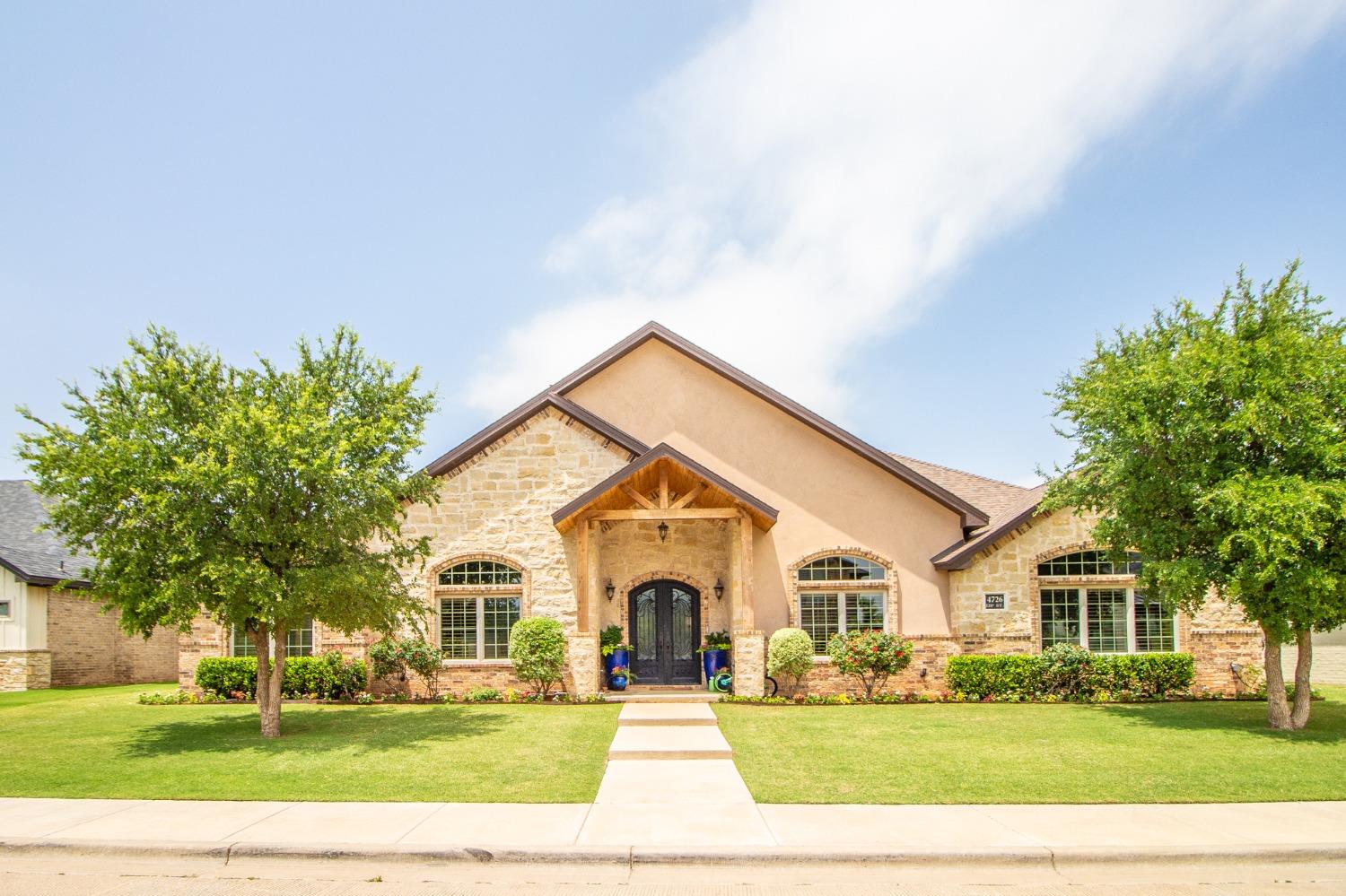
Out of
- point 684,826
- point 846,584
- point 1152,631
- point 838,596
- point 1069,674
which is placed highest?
point 846,584

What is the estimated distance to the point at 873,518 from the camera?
19984 mm

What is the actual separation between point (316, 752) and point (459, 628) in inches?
266

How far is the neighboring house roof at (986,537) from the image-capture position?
1888 cm

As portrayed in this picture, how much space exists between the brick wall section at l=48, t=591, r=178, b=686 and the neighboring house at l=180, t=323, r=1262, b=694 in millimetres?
8617

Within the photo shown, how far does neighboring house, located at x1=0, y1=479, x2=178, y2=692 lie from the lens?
23781 mm

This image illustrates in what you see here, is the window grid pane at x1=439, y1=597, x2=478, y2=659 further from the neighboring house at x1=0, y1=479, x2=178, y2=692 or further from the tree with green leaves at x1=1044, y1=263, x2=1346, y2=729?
the tree with green leaves at x1=1044, y1=263, x2=1346, y2=729

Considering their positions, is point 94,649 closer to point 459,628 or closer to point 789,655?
point 459,628

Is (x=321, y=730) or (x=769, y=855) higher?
(x=769, y=855)

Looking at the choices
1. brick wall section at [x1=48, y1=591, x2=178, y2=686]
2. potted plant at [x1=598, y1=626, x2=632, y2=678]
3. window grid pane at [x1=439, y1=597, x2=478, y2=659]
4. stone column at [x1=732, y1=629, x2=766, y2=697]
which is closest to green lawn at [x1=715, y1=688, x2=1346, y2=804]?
stone column at [x1=732, y1=629, x2=766, y2=697]

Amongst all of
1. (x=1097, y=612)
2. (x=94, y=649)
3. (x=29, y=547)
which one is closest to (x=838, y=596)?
(x=1097, y=612)

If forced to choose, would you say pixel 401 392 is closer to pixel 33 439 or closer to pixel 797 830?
pixel 33 439

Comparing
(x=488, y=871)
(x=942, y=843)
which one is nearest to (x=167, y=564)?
(x=488, y=871)

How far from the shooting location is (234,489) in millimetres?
12727

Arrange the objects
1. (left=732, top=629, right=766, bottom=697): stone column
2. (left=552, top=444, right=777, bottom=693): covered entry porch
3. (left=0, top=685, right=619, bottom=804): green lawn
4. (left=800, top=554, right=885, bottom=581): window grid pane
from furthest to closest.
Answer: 1. (left=800, top=554, right=885, bottom=581): window grid pane
2. (left=552, top=444, right=777, bottom=693): covered entry porch
3. (left=732, top=629, right=766, bottom=697): stone column
4. (left=0, top=685, right=619, bottom=804): green lawn
